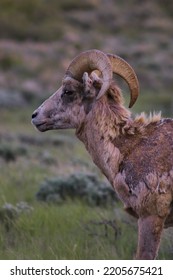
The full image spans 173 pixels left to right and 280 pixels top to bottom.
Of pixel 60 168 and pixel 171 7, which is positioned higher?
pixel 171 7

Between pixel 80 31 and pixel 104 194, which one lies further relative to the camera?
pixel 80 31

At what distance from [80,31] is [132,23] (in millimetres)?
6536

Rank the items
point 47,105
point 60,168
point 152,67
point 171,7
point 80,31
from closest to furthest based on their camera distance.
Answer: point 47,105
point 60,168
point 152,67
point 80,31
point 171,7

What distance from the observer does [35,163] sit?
56.5 ft

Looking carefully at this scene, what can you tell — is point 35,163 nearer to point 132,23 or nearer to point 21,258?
point 21,258

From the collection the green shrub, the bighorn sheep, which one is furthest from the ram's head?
the green shrub

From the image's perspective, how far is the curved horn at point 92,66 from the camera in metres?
8.17

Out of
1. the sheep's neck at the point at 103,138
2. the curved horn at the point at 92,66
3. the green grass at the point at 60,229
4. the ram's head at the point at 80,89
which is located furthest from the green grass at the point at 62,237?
the curved horn at the point at 92,66

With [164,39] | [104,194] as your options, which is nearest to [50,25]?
[164,39]

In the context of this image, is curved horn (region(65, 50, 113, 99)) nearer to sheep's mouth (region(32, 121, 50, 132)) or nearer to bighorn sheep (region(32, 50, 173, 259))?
bighorn sheep (region(32, 50, 173, 259))

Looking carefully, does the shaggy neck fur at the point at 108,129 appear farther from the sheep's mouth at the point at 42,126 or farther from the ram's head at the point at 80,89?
the sheep's mouth at the point at 42,126

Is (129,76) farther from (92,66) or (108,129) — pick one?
(108,129)

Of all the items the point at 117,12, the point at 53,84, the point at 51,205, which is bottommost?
the point at 51,205

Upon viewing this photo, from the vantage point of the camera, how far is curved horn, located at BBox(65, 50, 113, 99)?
26.8 ft
